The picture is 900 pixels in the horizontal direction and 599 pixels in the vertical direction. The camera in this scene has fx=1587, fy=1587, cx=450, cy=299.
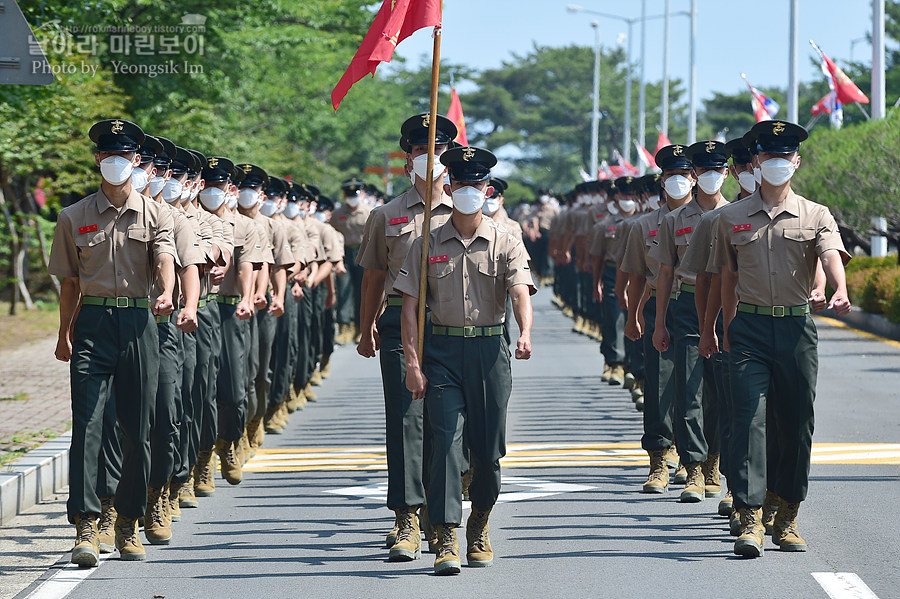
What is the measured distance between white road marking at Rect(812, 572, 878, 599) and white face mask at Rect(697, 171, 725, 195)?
3318 mm

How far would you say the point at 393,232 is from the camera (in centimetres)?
869

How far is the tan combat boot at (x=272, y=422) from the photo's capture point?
1409 cm

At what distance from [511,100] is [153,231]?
8817 centimetres

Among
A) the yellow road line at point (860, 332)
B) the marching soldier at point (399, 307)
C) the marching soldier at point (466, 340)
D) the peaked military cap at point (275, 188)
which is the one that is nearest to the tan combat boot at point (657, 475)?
the marching soldier at point (399, 307)

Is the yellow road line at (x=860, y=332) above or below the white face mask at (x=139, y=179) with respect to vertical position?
below

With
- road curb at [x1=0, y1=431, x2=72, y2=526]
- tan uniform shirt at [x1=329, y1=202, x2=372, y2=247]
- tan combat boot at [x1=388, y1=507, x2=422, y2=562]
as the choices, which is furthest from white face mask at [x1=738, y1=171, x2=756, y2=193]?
tan uniform shirt at [x1=329, y1=202, x2=372, y2=247]

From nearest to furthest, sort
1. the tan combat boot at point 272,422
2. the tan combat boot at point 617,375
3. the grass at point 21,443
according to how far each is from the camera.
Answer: the grass at point 21,443 → the tan combat boot at point 272,422 → the tan combat boot at point 617,375

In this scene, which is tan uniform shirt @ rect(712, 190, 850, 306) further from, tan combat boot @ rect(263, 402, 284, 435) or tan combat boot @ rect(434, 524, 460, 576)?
tan combat boot @ rect(263, 402, 284, 435)

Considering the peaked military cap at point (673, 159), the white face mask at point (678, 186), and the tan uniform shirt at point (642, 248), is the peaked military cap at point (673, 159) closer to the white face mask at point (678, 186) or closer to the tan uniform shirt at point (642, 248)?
the white face mask at point (678, 186)

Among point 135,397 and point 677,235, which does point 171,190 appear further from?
point 677,235

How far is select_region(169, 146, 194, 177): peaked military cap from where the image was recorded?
987cm

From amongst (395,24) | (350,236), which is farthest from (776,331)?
(350,236)

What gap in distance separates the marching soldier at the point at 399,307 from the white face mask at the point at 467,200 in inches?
16.1

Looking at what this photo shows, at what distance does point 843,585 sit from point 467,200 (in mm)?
2592
